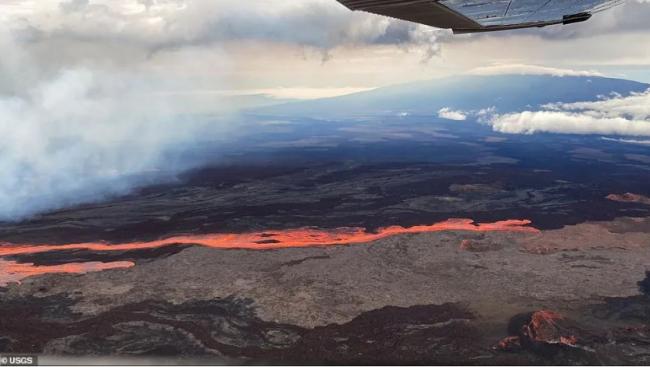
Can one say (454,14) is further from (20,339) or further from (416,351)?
(20,339)

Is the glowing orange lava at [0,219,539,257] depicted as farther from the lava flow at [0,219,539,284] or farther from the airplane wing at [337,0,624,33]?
the airplane wing at [337,0,624,33]

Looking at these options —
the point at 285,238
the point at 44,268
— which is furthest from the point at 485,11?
the point at 285,238

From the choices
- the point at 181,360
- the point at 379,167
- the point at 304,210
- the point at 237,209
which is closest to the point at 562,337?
the point at 181,360

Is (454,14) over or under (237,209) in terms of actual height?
over

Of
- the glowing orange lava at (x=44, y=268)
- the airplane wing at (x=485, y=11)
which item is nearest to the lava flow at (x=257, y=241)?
the glowing orange lava at (x=44, y=268)

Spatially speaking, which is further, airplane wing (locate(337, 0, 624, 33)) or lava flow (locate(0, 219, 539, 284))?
lava flow (locate(0, 219, 539, 284))

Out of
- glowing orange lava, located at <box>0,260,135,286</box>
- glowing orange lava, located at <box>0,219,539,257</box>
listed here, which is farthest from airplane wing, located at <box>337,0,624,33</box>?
glowing orange lava, located at <box>0,219,539,257</box>

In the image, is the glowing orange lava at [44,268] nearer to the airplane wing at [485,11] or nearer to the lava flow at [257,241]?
the lava flow at [257,241]
